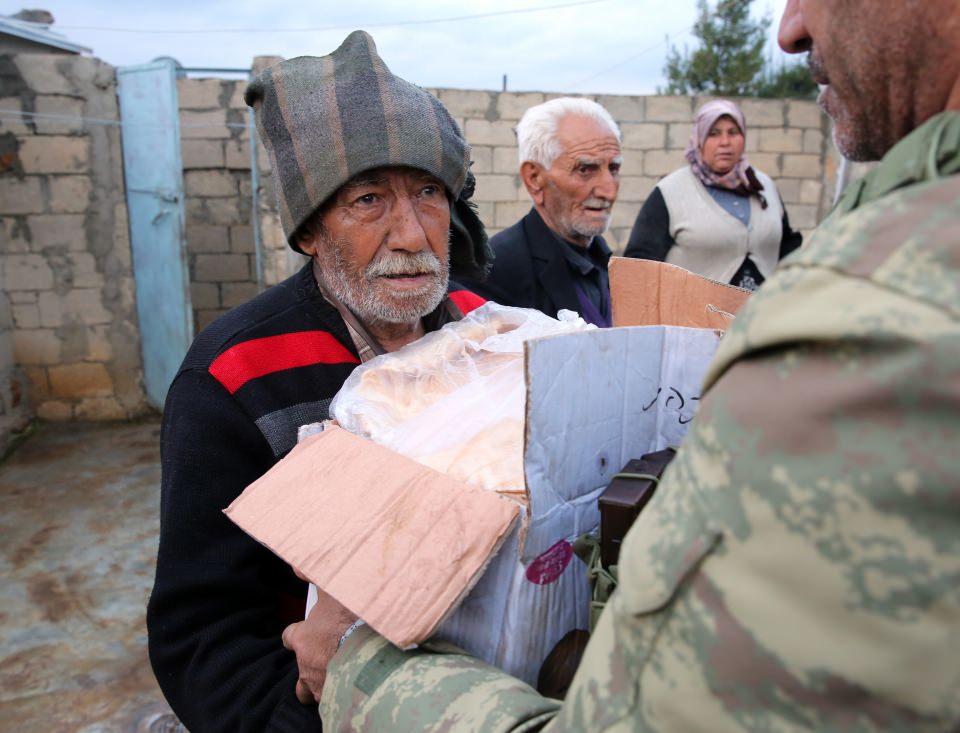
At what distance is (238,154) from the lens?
667 centimetres

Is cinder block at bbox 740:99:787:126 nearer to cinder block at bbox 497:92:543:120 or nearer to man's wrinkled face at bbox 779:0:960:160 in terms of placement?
cinder block at bbox 497:92:543:120

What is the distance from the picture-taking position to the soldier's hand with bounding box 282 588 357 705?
102 centimetres

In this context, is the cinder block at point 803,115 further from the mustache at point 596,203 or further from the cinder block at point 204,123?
the cinder block at point 204,123

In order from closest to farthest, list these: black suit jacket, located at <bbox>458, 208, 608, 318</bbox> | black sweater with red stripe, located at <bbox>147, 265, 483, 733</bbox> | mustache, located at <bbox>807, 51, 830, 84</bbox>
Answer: mustache, located at <bbox>807, 51, 830, 84</bbox>
black sweater with red stripe, located at <bbox>147, 265, 483, 733</bbox>
black suit jacket, located at <bbox>458, 208, 608, 318</bbox>

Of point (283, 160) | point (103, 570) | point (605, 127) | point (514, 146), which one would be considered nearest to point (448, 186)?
point (283, 160)

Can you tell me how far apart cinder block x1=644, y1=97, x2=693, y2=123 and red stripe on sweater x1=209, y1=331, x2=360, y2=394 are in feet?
19.3

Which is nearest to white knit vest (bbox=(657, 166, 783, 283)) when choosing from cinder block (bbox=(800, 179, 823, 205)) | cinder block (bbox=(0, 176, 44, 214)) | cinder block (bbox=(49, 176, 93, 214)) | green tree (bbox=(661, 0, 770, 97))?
cinder block (bbox=(800, 179, 823, 205))

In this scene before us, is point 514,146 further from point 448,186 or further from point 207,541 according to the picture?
point 207,541

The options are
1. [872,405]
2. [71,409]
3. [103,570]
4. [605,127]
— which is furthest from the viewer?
[71,409]

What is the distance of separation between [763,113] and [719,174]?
3.42 m

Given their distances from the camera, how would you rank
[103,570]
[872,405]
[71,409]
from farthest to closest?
[71,409], [103,570], [872,405]

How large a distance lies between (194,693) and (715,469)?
1111 millimetres

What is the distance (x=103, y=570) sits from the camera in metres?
3.94

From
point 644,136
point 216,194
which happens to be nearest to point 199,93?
point 216,194
